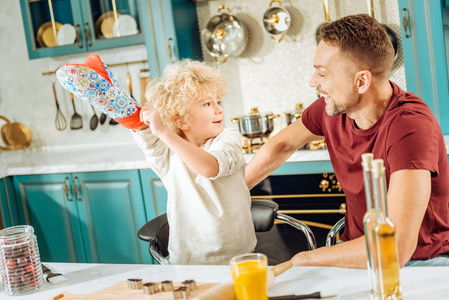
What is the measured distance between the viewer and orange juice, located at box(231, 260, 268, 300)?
1052 millimetres

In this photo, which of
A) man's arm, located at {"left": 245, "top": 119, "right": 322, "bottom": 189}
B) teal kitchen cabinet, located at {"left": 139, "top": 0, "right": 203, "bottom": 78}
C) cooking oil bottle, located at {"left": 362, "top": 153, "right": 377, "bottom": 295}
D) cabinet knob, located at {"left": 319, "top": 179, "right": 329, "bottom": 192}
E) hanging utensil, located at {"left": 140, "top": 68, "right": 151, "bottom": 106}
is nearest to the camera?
cooking oil bottle, located at {"left": 362, "top": 153, "right": 377, "bottom": 295}

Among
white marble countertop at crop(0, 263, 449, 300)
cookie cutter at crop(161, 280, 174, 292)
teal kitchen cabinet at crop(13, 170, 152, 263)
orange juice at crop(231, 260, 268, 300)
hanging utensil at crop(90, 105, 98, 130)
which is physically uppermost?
hanging utensil at crop(90, 105, 98, 130)

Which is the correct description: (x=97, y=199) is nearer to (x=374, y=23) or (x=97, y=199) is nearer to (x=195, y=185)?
(x=195, y=185)

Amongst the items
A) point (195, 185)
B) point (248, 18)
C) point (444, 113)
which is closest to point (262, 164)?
point (195, 185)

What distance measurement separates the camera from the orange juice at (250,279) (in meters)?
1.05

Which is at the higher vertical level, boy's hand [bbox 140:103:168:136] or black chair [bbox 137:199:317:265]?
boy's hand [bbox 140:103:168:136]

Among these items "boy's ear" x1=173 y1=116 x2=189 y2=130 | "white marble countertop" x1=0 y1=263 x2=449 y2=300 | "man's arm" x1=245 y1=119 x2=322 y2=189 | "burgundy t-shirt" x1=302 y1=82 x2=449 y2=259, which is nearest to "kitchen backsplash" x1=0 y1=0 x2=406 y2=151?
"man's arm" x1=245 y1=119 x2=322 y2=189

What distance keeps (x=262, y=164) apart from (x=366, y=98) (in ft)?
1.57

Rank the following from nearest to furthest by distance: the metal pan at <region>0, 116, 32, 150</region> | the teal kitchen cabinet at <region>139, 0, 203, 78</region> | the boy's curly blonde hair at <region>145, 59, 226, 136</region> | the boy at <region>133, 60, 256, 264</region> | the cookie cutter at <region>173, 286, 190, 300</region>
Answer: the cookie cutter at <region>173, 286, 190, 300</region>
the boy at <region>133, 60, 256, 264</region>
the boy's curly blonde hair at <region>145, 59, 226, 136</region>
the teal kitchen cabinet at <region>139, 0, 203, 78</region>
the metal pan at <region>0, 116, 32, 150</region>

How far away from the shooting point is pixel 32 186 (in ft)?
11.2

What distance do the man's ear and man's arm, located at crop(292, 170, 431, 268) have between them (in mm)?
339

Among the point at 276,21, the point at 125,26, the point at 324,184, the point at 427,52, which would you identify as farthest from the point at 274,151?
the point at 125,26

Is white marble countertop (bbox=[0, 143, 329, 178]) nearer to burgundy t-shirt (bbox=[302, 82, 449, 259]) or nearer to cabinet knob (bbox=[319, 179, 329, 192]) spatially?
cabinet knob (bbox=[319, 179, 329, 192])

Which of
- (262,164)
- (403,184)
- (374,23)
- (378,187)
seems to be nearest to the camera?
(378,187)
